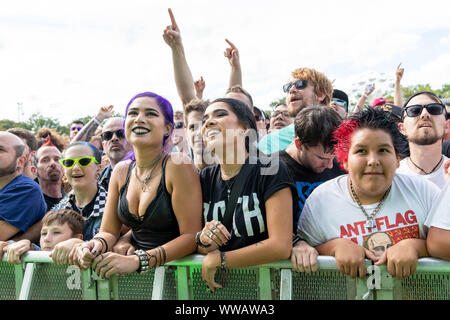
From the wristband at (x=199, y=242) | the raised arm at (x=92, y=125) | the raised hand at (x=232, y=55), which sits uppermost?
the raised hand at (x=232, y=55)

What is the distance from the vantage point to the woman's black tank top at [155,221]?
7.89 feet

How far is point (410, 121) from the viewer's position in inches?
133

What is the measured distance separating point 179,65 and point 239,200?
2308mm

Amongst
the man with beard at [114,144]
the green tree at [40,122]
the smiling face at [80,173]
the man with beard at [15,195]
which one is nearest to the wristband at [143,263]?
the man with beard at [15,195]

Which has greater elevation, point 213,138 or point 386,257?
point 213,138

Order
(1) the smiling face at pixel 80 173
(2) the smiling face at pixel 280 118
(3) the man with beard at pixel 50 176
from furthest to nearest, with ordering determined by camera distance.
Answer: (2) the smiling face at pixel 280 118 < (3) the man with beard at pixel 50 176 < (1) the smiling face at pixel 80 173

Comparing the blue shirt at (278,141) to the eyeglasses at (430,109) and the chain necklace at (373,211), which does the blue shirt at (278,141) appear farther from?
the chain necklace at (373,211)

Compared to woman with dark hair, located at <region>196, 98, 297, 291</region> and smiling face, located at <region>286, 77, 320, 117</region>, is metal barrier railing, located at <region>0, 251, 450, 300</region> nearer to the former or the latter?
woman with dark hair, located at <region>196, 98, 297, 291</region>

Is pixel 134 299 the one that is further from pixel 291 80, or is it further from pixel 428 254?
pixel 291 80

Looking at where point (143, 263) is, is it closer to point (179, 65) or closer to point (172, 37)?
point (179, 65)

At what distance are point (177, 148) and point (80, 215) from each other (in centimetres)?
176

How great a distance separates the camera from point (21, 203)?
3.19m

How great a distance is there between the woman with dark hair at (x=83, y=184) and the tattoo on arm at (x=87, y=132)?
2332mm
